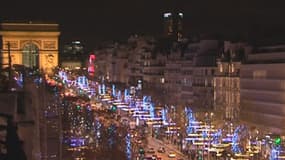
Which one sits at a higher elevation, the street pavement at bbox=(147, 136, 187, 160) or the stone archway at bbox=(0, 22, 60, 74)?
the stone archway at bbox=(0, 22, 60, 74)

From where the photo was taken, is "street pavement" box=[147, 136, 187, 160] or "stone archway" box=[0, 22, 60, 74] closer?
"street pavement" box=[147, 136, 187, 160]

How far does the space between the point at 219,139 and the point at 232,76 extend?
941cm

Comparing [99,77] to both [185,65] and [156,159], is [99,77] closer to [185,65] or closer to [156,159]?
[185,65]

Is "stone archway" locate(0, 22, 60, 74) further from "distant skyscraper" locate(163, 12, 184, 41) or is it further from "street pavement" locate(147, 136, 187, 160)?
"street pavement" locate(147, 136, 187, 160)

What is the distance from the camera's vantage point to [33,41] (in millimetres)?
70000

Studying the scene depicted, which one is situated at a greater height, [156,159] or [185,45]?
[185,45]

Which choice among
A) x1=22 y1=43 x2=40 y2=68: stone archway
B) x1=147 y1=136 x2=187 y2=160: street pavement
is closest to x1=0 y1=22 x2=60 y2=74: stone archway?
x1=22 y1=43 x2=40 y2=68: stone archway

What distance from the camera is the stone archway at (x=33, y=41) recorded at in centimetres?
6919

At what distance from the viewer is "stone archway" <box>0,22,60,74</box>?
69.2m

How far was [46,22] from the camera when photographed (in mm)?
71625

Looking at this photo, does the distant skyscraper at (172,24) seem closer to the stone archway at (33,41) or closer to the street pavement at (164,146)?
the stone archway at (33,41)

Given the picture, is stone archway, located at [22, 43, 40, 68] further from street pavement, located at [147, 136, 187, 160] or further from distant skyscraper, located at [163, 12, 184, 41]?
street pavement, located at [147, 136, 187, 160]

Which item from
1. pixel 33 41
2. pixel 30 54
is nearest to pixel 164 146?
pixel 33 41

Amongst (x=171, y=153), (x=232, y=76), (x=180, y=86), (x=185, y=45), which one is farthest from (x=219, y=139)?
(x=185, y=45)
